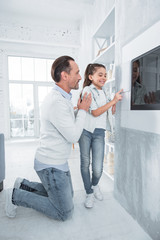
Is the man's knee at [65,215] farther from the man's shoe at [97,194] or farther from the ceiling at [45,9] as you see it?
the ceiling at [45,9]

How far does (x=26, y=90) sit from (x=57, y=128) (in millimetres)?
3604

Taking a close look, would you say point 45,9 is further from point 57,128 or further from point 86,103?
point 57,128

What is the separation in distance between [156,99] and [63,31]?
3911 millimetres

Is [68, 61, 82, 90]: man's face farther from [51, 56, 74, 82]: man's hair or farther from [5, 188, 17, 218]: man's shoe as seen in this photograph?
[5, 188, 17, 218]: man's shoe

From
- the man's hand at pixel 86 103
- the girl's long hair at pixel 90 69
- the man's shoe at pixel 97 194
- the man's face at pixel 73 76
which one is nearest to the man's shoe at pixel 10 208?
the man's shoe at pixel 97 194

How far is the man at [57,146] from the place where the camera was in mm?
1298

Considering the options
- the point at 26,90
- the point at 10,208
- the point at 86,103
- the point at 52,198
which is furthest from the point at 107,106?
the point at 26,90

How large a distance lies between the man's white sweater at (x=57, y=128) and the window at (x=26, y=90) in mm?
3432

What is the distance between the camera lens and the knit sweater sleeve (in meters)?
1.27

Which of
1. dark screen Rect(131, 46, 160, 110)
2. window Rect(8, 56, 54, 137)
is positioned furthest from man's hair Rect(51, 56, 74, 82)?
window Rect(8, 56, 54, 137)

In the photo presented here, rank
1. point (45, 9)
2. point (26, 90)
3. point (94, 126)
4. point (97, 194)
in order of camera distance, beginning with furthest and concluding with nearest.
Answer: point (26, 90) < point (45, 9) < point (97, 194) < point (94, 126)

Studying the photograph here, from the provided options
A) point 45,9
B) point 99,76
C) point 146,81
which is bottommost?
point 146,81

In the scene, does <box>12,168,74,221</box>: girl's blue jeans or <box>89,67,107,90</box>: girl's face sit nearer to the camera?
<box>12,168,74,221</box>: girl's blue jeans

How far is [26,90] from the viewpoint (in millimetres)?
4582
